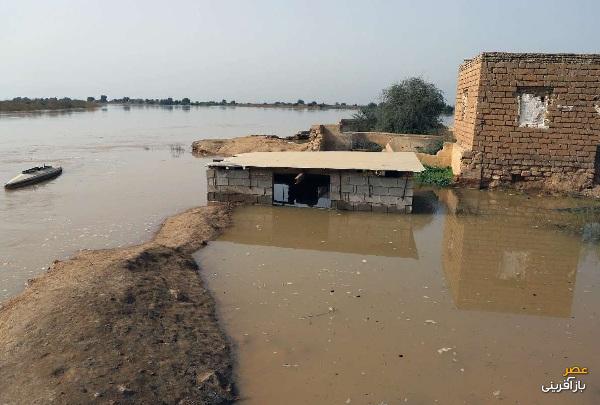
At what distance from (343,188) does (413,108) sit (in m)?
13.1

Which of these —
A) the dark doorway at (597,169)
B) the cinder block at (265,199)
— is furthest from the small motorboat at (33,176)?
the dark doorway at (597,169)

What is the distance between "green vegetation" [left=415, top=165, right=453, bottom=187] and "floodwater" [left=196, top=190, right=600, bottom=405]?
3379 mm

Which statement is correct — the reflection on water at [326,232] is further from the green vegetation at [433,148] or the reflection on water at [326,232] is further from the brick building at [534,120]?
the green vegetation at [433,148]

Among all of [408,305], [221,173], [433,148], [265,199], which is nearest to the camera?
[408,305]

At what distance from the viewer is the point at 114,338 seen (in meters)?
4.52

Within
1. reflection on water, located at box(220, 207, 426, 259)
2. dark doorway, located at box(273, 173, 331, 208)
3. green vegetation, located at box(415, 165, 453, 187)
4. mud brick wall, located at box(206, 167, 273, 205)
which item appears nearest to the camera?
reflection on water, located at box(220, 207, 426, 259)

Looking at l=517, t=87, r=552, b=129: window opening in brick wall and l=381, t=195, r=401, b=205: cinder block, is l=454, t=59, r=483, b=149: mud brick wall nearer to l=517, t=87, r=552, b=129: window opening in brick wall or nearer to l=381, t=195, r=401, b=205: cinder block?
l=517, t=87, r=552, b=129: window opening in brick wall

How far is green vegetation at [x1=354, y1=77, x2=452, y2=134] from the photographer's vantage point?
22.1m

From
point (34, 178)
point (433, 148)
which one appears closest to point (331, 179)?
point (433, 148)

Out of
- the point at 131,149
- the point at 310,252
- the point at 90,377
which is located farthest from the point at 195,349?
the point at 131,149

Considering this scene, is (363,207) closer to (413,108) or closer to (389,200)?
(389,200)

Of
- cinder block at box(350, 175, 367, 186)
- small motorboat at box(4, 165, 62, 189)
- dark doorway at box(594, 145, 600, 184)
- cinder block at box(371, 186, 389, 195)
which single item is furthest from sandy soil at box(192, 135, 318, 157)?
dark doorway at box(594, 145, 600, 184)

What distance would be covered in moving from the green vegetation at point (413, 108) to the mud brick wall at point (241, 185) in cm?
1289

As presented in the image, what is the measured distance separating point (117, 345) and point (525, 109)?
1150cm
